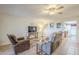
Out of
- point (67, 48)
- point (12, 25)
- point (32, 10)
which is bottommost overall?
point (67, 48)

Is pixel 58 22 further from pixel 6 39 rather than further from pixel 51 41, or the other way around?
pixel 6 39

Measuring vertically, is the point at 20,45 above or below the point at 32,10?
below

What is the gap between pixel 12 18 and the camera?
2230 mm

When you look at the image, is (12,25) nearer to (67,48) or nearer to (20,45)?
A: (20,45)

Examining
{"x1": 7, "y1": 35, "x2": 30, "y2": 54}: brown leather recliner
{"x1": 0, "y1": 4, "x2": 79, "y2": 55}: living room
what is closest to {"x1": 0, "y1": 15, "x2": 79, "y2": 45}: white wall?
{"x1": 0, "y1": 4, "x2": 79, "y2": 55}: living room

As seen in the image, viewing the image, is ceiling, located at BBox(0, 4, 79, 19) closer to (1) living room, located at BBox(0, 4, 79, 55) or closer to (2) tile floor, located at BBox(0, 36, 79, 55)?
(1) living room, located at BBox(0, 4, 79, 55)

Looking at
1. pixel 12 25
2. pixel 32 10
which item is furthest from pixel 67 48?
pixel 12 25

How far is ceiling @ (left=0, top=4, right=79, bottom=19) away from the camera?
7.26 feet

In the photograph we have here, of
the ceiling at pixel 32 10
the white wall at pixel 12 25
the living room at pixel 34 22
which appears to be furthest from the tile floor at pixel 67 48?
the ceiling at pixel 32 10

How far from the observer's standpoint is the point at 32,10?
88.4 inches

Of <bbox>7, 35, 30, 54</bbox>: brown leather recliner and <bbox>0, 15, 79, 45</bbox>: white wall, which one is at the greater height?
<bbox>0, 15, 79, 45</bbox>: white wall

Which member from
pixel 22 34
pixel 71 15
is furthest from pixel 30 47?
pixel 71 15

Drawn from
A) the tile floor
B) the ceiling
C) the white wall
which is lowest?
the tile floor
